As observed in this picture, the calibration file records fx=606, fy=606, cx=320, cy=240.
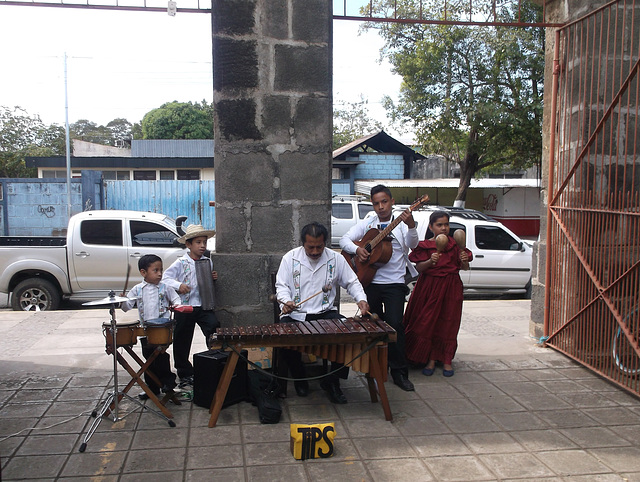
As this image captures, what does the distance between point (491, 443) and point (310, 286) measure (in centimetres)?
191

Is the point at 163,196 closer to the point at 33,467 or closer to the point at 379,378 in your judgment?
the point at 379,378

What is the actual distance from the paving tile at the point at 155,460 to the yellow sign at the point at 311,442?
75 cm

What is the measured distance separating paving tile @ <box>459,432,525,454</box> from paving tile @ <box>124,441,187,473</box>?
2.00 meters

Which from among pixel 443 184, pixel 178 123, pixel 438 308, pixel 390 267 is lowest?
pixel 438 308

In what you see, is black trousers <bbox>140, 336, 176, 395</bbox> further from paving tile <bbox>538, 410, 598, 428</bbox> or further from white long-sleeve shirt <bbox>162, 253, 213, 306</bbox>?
paving tile <bbox>538, 410, 598, 428</bbox>

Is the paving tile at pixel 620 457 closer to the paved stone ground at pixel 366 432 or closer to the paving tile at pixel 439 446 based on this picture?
the paved stone ground at pixel 366 432

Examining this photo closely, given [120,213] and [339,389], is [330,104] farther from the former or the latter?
[120,213]

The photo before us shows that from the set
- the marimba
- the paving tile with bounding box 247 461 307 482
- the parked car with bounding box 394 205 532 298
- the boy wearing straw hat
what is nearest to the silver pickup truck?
the parked car with bounding box 394 205 532 298

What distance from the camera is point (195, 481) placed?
3713 mm

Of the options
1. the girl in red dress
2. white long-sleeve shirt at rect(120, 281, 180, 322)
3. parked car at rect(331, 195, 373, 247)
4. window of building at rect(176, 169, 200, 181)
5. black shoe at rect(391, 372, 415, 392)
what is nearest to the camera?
white long-sleeve shirt at rect(120, 281, 180, 322)

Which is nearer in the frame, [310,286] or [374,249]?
[310,286]

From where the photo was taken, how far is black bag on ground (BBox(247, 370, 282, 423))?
4.63m

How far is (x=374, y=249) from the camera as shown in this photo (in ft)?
18.3

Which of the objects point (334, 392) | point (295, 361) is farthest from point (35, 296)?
point (334, 392)
